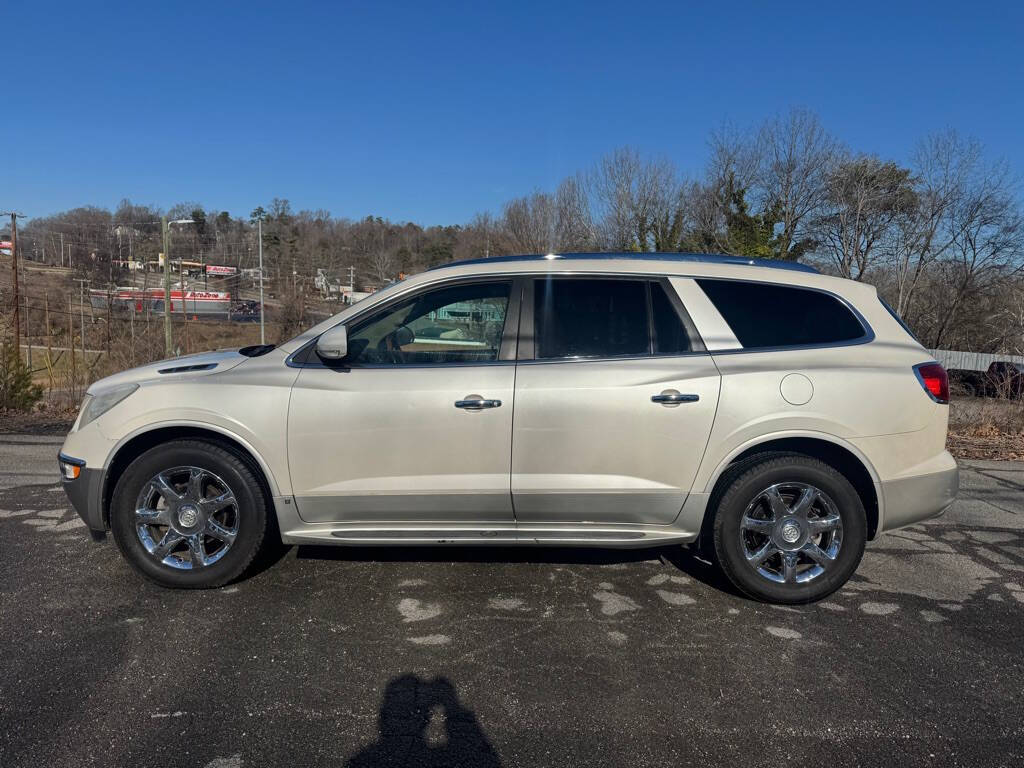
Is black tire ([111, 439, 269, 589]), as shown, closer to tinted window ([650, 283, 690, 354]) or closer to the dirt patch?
tinted window ([650, 283, 690, 354])

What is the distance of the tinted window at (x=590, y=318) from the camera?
376 centimetres

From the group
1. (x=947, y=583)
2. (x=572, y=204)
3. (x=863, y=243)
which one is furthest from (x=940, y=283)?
(x=947, y=583)

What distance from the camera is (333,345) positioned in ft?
11.9

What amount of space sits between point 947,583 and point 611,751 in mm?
2797

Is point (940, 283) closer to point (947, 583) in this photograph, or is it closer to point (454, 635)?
point (947, 583)

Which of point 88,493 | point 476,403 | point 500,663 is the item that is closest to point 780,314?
point 476,403

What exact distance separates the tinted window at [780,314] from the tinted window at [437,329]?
118cm

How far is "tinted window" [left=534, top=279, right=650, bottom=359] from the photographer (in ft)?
12.3

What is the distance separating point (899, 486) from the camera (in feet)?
12.3

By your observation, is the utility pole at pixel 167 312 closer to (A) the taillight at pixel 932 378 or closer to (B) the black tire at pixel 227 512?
(B) the black tire at pixel 227 512

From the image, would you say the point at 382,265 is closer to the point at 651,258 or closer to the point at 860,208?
the point at 860,208

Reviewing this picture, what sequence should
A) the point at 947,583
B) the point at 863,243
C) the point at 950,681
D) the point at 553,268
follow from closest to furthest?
the point at 950,681 → the point at 553,268 → the point at 947,583 → the point at 863,243

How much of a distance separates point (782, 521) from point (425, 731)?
7.08 feet

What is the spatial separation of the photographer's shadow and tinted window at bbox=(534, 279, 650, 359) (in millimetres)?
1726
